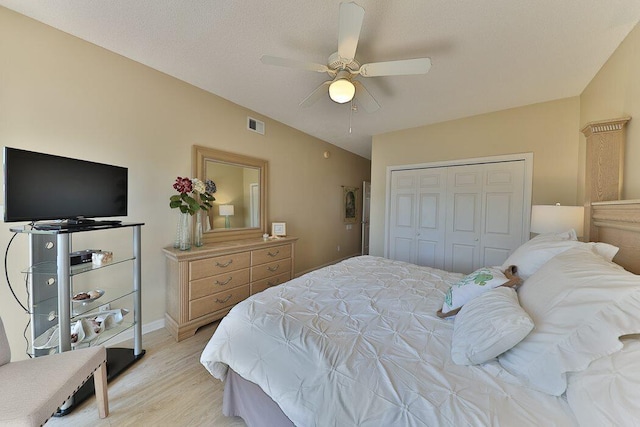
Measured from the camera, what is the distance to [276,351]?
1080 mm

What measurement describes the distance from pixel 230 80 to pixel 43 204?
178cm

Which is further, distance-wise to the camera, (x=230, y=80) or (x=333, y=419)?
(x=230, y=80)

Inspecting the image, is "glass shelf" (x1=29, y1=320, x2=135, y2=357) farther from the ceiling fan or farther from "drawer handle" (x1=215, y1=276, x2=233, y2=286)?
the ceiling fan

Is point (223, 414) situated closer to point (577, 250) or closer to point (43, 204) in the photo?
point (43, 204)

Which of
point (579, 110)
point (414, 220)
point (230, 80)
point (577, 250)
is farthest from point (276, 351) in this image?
point (579, 110)

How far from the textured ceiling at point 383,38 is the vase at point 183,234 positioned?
144cm

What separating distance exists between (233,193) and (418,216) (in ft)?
8.83

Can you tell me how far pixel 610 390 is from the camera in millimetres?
638

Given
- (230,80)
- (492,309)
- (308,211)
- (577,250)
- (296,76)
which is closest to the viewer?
(492,309)

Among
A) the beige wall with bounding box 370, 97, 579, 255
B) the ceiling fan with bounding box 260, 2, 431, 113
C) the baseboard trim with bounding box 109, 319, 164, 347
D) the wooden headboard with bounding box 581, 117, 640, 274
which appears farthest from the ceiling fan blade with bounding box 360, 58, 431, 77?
the baseboard trim with bounding box 109, 319, 164, 347

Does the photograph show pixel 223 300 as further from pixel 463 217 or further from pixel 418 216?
pixel 463 217

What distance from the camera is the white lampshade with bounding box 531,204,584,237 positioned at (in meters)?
1.84

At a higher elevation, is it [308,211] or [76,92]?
[76,92]

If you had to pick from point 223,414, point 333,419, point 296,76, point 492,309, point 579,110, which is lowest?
point 223,414
